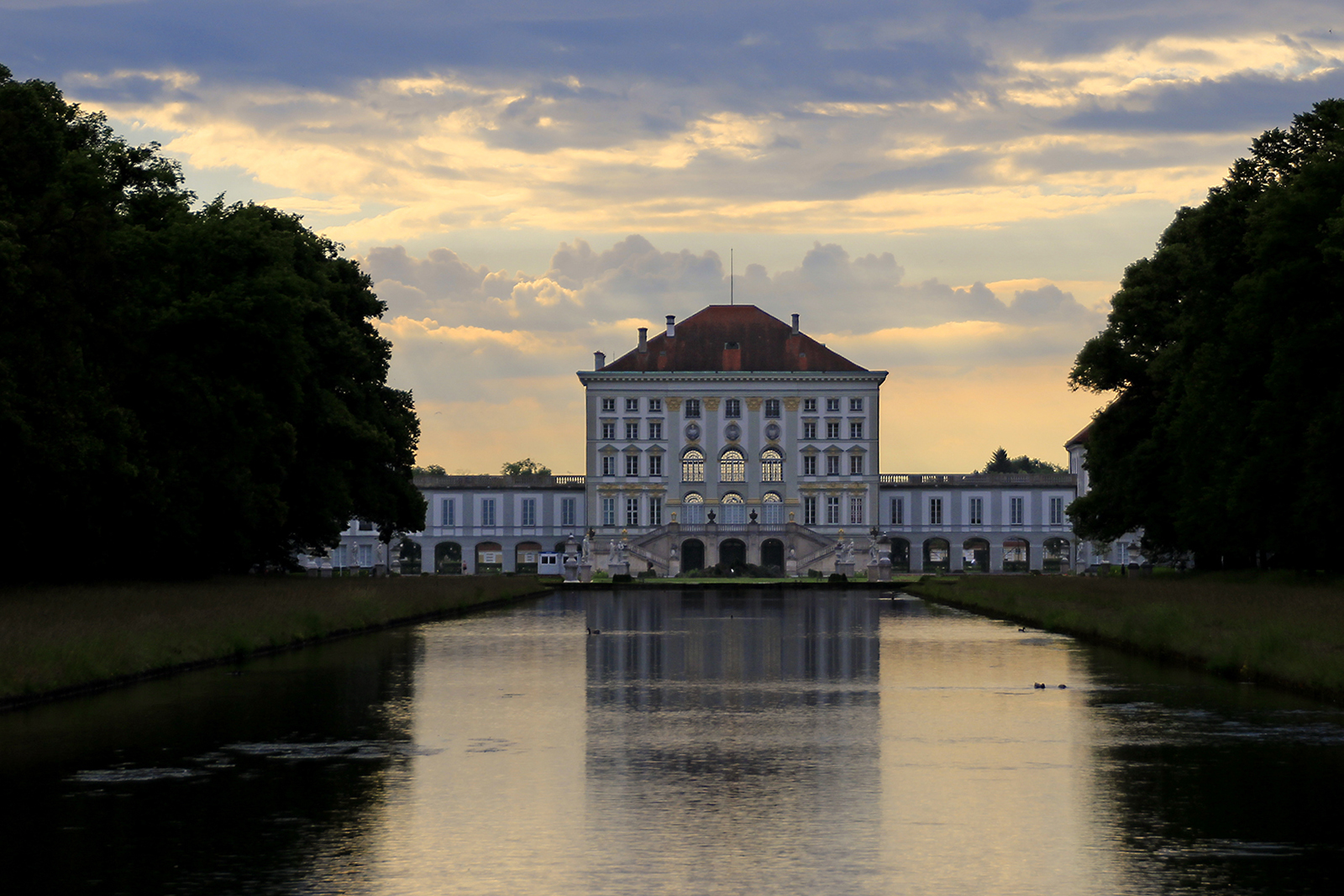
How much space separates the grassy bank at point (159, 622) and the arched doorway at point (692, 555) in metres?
64.3

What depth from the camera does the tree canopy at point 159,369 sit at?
33.5 meters

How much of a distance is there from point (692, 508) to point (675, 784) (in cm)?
10514

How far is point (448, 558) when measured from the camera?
147750 millimetres

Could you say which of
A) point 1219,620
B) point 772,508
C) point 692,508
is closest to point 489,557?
point 692,508

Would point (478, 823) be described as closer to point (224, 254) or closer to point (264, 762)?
point (264, 762)

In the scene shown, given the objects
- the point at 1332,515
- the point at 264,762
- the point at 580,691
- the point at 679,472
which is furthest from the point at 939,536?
the point at 264,762

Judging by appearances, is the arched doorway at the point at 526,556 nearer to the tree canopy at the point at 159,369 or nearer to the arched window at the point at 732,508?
the arched window at the point at 732,508

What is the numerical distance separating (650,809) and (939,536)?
112564 millimetres

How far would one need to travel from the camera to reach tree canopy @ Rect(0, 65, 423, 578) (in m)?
33.5

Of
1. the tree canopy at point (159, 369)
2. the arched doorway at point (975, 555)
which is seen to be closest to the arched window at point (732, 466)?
the arched doorway at point (975, 555)

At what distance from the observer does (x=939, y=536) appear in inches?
4825

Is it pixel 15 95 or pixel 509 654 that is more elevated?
pixel 15 95

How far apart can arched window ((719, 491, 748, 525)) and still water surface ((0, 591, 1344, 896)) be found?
9228 centimetres

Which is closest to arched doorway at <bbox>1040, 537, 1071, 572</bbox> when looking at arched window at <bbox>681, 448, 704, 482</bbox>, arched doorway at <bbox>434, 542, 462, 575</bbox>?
arched window at <bbox>681, 448, 704, 482</bbox>
